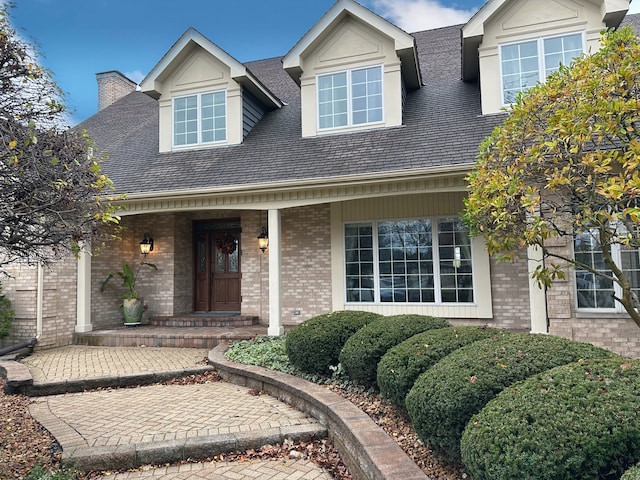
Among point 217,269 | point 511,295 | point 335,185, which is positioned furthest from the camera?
point 217,269

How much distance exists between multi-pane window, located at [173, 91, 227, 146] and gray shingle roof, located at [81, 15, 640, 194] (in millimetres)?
388

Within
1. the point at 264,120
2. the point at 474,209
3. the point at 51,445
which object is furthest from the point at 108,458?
the point at 264,120

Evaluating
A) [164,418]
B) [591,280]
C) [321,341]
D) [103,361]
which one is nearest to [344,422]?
[321,341]

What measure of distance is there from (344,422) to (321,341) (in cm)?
166

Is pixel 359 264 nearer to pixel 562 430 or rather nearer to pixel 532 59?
pixel 532 59

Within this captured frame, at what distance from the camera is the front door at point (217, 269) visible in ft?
36.3

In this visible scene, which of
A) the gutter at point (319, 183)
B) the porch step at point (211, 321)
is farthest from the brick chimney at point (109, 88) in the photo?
the porch step at point (211, 321)

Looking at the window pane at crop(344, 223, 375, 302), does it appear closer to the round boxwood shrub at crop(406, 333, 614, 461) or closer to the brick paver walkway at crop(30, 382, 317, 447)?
the brick paver walkway at crop(30, 382, 317, 447)

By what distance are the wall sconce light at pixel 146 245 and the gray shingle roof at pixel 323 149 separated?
164cm

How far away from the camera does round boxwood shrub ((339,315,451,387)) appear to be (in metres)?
4.71

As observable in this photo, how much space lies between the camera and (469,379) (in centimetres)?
308

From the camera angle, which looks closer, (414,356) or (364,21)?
(414,356)

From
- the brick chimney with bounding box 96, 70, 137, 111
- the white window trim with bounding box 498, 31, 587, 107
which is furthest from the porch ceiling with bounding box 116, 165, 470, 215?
the brick chimney with bounding box 96, 70, 137, 111

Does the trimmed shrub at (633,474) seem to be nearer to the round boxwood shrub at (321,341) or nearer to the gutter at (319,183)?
the round boxwood shrub at (321,341)
